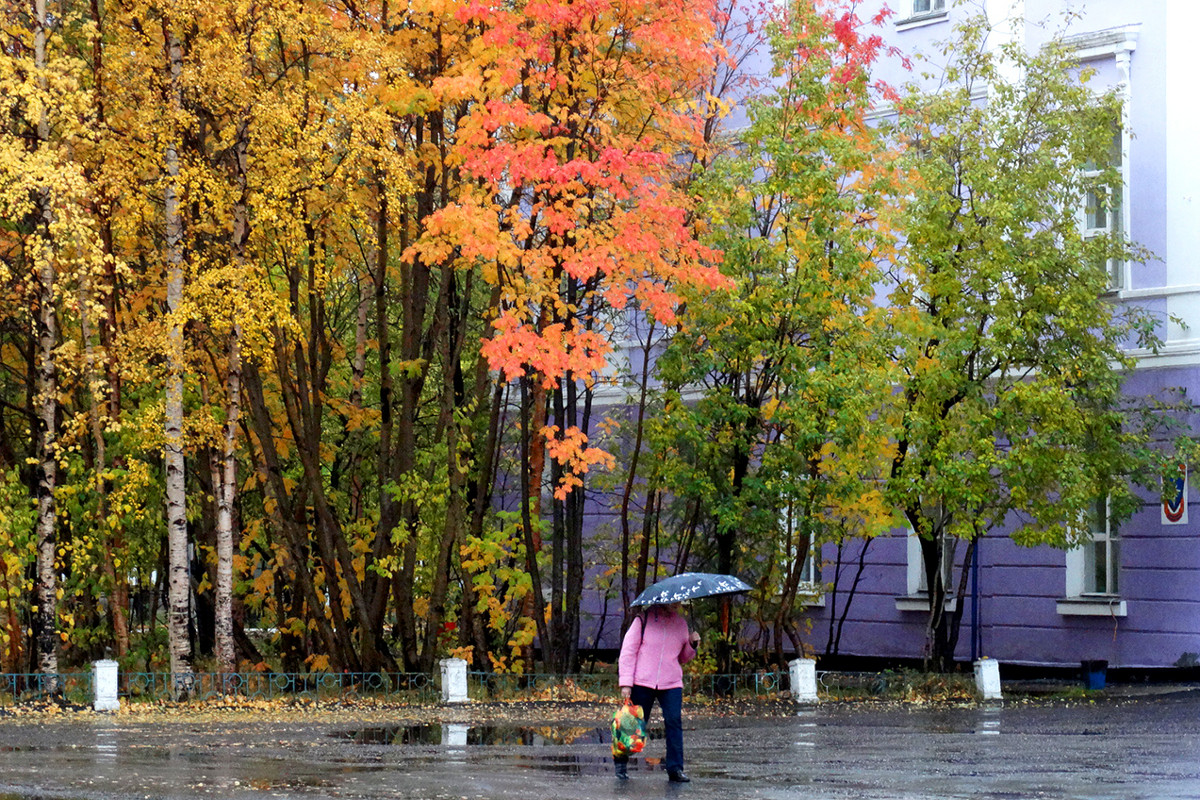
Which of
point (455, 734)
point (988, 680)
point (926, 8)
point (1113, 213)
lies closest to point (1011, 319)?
point (1113, 213)

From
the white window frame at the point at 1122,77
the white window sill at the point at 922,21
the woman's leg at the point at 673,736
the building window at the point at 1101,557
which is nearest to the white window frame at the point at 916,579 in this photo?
the building window at the point at 1101,557

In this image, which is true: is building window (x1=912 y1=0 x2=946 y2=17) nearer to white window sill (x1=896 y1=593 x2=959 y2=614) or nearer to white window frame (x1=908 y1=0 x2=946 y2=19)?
white window frame (x1=908 y1=0 x2=946 y2=19)

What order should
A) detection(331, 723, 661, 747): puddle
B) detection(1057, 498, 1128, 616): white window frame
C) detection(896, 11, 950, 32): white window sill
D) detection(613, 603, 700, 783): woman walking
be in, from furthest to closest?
detection(896, 11, 950, 32): white window sill → detection(1057, 498, 1128, 616): white window frame → detection(331, 723, 661, 747): puddle → detection(613, 603, 700, 783): woman walking

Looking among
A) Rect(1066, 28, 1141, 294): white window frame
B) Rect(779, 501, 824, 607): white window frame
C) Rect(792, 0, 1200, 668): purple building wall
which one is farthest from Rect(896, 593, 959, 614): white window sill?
Rect(1066, 28, 1141, 294): white window frame

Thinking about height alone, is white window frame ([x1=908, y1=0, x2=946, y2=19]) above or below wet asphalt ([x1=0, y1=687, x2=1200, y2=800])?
above

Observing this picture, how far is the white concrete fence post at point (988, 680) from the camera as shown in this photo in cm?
2291

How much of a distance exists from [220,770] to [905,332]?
1280 centimetres

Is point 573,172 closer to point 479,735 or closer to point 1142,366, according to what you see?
point 479,735

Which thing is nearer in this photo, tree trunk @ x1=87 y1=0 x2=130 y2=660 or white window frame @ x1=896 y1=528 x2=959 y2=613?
tree trunk @ x1=87 y1=0 x2=130 y2=660

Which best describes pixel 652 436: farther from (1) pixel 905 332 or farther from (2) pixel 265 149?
(2) pixel 265 149

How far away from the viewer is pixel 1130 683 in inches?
985

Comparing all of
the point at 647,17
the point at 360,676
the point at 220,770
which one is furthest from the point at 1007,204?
the point at 220,770

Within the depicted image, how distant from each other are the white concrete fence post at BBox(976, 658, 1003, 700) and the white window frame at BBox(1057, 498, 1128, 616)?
323 centimetres

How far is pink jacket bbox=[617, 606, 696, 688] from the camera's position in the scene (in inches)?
535
